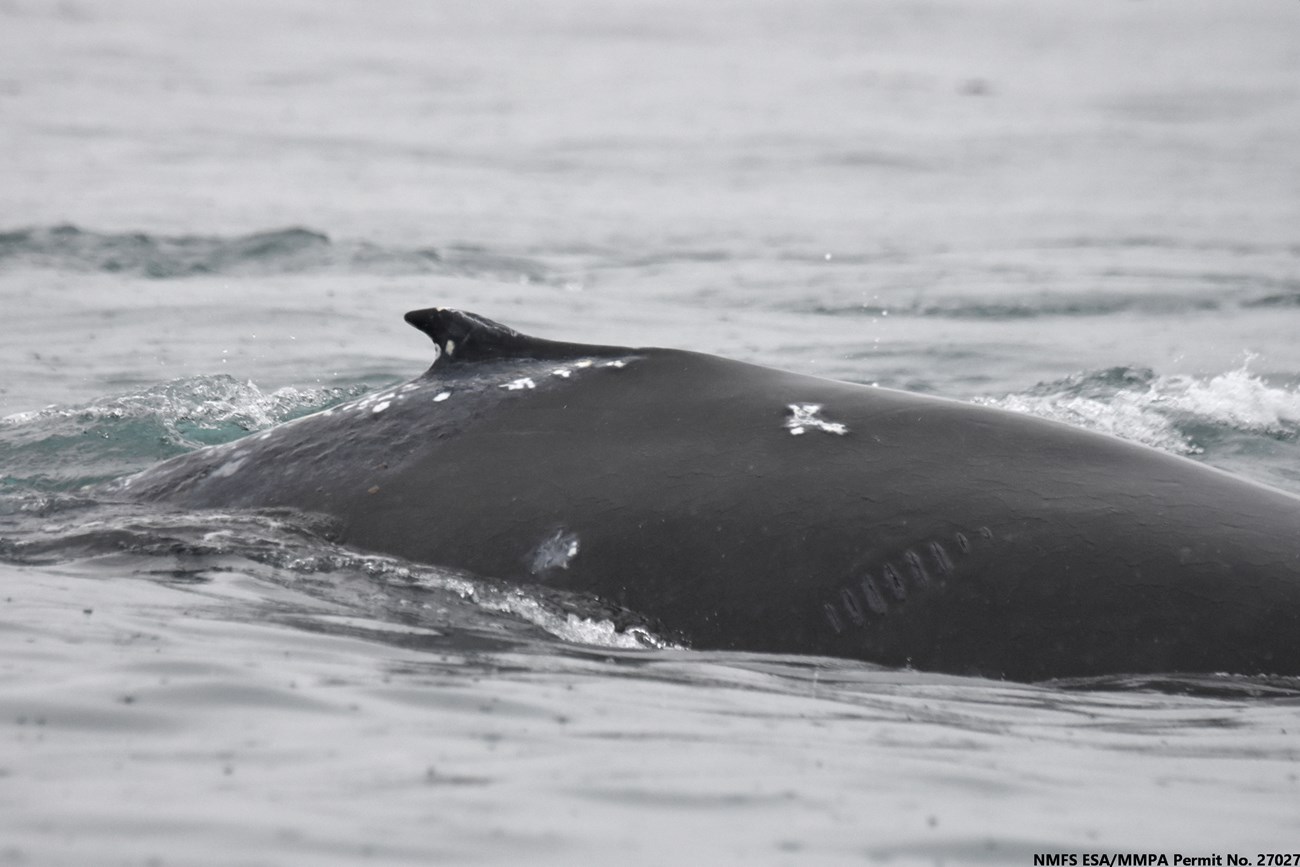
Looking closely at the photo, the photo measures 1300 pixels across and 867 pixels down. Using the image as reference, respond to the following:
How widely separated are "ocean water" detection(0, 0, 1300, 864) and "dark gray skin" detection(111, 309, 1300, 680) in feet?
0.45

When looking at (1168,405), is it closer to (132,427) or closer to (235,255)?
(132,427)

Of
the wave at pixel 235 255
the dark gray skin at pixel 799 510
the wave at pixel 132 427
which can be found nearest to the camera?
the dark gray skin at pixel 799 510

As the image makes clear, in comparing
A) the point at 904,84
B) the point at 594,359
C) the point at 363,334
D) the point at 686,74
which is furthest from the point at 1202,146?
the point at 594,359

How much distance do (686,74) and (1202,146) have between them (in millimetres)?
12340

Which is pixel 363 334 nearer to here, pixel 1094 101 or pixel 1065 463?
pixel 1065 463

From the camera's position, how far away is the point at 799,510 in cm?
514

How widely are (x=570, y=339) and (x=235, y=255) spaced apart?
4.49m

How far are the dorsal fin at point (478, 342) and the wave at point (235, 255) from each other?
10.3m

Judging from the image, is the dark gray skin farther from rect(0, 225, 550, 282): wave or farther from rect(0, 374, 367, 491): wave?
rect(0, 225, 550, 282): wave

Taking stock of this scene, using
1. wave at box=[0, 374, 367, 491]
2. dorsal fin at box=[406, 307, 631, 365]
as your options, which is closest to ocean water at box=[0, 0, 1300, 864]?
wave at box=[0, 374, 367, 491]

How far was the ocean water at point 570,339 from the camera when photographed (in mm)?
3625

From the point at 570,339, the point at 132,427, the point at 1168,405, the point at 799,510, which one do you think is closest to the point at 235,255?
the point at 570,339

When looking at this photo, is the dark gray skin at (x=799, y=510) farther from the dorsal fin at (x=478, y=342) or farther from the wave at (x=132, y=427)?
the wave at (x=132, y=427)

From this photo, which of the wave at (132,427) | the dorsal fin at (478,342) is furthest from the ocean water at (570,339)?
the dorsal fin at (478,342)
